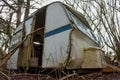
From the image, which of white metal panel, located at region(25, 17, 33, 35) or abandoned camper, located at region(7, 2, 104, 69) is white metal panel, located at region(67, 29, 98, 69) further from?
white metal panel, located at region(25, 17, 33, 35)

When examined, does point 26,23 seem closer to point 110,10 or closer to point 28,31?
point 28,31

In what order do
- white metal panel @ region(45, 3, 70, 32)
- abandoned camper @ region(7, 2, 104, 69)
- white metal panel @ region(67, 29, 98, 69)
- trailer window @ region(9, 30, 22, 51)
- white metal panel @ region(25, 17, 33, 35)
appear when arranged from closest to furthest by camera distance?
white metal panel @ region(67, 29, 98, 69), abandoned camper @ region(7, 2, 104, 69), white metal panel @ region(45, 3, 70, 32), white metal panel @ region(25, 17, 33, 35), trailer window @ region(9, 30, 22, 51)

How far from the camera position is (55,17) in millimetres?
6555

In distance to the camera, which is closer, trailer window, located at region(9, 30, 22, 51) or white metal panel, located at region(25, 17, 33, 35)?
white metal panel, located at region(25, 17, 33, 35)

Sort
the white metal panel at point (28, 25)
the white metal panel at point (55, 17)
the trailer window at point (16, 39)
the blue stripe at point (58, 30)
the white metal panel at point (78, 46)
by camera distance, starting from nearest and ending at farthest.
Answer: the white metal panel at point (78, 46)
the blue stripe at point (58, 30)
the white metal panel at point (55, 17)
the white metal panel at point (28, 25)
the trailer window at point (16, 39)

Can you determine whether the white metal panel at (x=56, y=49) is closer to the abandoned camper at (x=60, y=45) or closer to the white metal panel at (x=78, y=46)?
the abandoned camper at (x=60, y=45)

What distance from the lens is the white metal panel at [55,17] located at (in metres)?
6.29

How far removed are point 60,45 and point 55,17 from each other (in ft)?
3.11

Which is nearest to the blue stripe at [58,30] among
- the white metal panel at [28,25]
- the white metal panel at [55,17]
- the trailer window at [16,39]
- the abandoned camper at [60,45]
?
the abandoned camper at [60,45]

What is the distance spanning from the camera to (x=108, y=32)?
7.66m

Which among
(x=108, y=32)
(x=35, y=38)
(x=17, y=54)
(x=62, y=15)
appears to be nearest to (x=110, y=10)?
(x=108, y=32)

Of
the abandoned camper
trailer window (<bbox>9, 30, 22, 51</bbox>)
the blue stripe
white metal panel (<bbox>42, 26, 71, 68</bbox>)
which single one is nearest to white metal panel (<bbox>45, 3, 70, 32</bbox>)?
the abandoned camper

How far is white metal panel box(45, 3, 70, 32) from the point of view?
6.29 m

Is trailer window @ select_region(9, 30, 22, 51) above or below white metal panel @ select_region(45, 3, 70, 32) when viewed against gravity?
below
